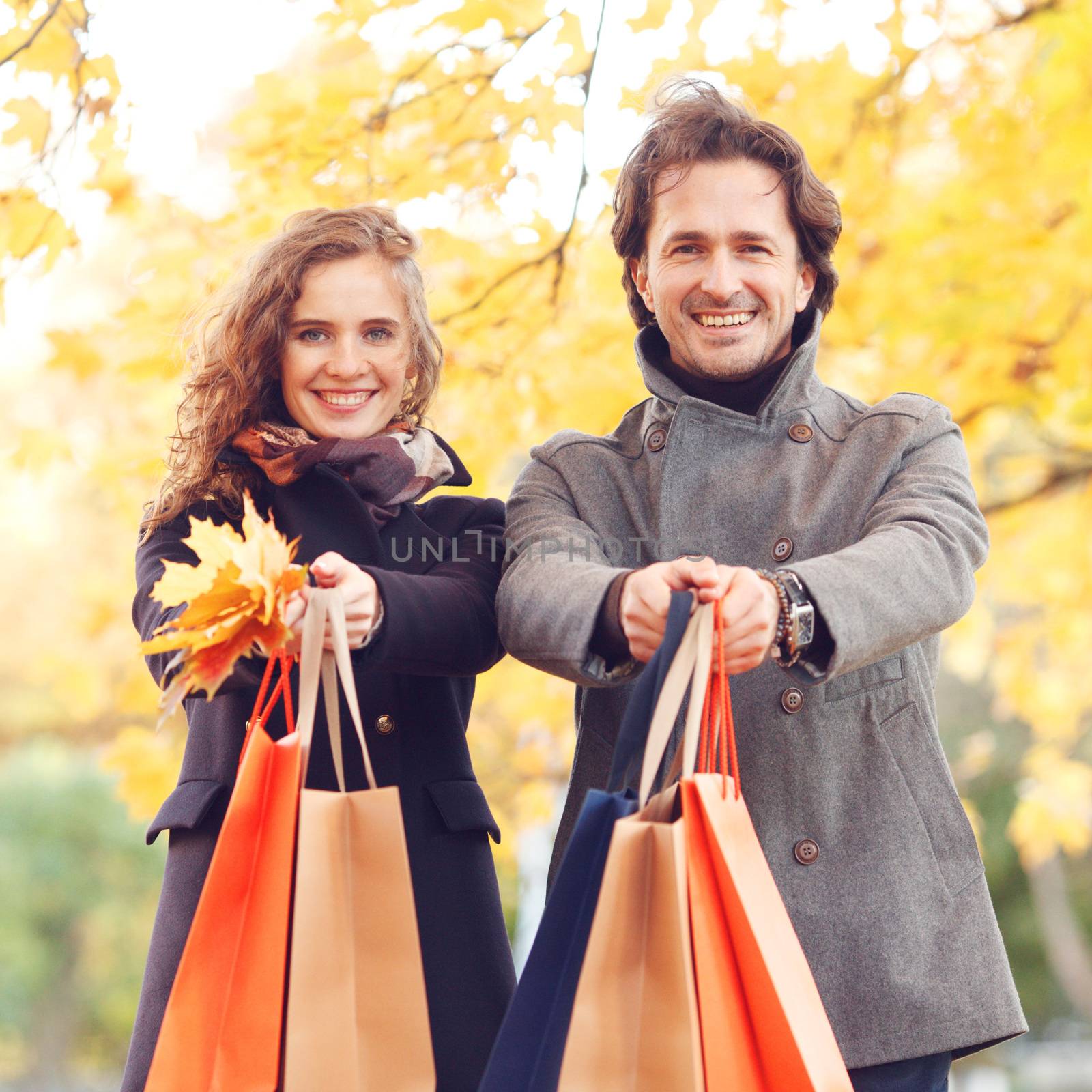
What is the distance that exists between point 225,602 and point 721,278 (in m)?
0.87

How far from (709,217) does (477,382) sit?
1319 mm

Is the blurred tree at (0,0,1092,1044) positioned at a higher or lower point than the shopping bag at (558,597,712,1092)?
higher

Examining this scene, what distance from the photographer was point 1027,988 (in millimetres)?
13664

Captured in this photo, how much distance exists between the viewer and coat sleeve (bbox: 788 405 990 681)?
1.67 metres

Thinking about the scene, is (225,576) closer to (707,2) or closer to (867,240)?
(707,2)

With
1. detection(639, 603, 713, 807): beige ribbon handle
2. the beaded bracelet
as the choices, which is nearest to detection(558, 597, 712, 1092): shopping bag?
detection(639, 603, 713, 807): beige ribbon handle

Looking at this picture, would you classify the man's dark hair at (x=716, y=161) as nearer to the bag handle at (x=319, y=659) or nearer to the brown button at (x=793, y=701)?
the brown button at (x=793, y=701)

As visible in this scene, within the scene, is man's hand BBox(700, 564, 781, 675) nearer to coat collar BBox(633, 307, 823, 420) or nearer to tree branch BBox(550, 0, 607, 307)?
coat collar BBox(633, 307, 823, 420)

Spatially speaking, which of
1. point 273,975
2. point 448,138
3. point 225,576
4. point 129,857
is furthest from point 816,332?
point 129,857

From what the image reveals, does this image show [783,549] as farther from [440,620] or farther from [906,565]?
[440,620]

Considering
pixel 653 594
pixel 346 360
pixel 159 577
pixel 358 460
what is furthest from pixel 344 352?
pixel 653 594

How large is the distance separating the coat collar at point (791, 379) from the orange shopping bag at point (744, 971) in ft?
1.78

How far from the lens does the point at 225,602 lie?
5.49 ft

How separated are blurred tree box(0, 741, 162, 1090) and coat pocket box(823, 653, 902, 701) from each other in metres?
10.6
